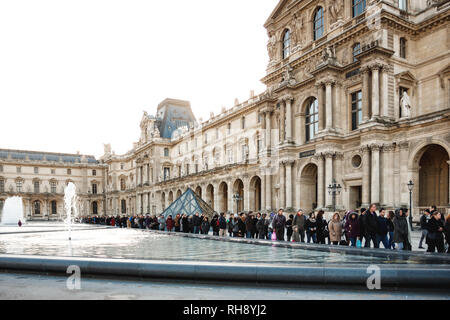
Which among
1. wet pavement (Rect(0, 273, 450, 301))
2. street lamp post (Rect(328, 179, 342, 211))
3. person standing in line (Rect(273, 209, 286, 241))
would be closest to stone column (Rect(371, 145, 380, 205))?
street lamp post (Rect(328, 179, 342, 211))

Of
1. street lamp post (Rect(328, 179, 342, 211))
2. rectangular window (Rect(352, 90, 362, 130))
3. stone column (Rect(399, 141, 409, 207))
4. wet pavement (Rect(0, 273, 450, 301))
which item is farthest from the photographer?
rectangular window (Rect(352, 90, 362, 130))

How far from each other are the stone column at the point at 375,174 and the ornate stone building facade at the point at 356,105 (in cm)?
6

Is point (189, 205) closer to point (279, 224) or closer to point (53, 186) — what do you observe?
point (279, 224)

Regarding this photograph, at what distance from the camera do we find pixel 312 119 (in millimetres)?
30297

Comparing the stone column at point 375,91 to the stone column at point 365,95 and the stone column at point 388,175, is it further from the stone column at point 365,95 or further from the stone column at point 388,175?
the stone column at point 388,175

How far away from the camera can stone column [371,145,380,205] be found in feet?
77.0

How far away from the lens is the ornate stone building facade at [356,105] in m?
23.5

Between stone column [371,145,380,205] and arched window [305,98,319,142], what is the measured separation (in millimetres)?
6290

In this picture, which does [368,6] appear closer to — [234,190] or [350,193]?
[350,193]

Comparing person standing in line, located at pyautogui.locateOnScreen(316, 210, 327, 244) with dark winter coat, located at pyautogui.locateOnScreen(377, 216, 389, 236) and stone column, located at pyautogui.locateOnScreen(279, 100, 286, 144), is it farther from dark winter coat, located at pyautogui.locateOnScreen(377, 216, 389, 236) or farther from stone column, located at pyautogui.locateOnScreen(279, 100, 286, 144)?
stone column, located at pyautogui.locateOnScreen(279, 100, 286, 144)

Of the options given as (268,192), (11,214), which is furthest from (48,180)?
(268,192)

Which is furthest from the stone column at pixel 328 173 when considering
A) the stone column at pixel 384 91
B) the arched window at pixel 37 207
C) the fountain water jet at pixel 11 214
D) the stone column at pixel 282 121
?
the arched window at pixel 37 207

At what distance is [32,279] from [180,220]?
15651 mm

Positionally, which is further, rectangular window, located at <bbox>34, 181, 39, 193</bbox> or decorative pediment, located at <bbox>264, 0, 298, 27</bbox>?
rectangular window, located at <bbox>34, 181, 39, 193</bbox>
